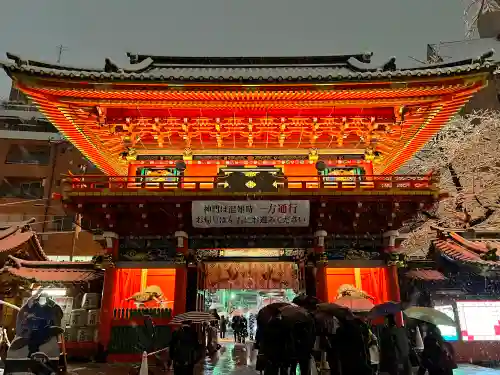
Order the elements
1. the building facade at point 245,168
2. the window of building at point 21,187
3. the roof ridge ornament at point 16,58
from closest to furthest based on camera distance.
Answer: the roof ridge ornament at point 16,58 < the building facade at point 245,168 < the window of building at point 21,187

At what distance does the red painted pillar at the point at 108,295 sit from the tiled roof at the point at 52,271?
1417 mm

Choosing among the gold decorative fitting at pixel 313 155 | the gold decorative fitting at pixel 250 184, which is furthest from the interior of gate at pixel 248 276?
the gold decorative fitting at pixel 313 155

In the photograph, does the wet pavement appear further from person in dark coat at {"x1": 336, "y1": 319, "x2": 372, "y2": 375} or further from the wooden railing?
the wooden railing

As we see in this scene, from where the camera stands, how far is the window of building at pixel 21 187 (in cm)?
3672

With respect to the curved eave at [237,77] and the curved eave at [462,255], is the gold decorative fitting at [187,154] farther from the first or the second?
the curved eave at [462,255]

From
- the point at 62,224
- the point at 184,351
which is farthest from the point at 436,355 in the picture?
→ the point at 62,224

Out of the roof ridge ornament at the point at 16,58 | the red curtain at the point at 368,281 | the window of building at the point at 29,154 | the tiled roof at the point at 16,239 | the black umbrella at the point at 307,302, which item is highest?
the window of building at the point at 29,154

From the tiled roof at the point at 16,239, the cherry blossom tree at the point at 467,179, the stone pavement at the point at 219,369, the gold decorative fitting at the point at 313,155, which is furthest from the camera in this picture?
the cherry blossom tree at the point at 467,179

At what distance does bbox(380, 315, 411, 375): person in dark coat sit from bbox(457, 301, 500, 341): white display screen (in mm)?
6690

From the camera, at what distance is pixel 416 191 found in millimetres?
13875

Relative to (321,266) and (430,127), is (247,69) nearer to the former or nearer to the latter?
(430,127)

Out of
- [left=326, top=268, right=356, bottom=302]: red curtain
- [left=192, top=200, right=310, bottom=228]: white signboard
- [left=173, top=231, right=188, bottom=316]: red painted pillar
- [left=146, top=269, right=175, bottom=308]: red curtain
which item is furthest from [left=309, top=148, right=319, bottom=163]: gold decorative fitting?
[left=146, top=269, right=175, bottom=308]: red curtain

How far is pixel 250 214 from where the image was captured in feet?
46.6

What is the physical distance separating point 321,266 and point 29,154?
113ft
